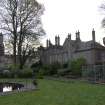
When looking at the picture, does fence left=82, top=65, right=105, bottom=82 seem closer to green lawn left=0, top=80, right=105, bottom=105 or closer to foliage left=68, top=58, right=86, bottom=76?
foliage left=68, top=58, right=86, bottom=76

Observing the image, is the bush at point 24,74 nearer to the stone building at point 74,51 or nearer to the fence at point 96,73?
the fence at point 96,73

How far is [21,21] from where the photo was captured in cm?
4544

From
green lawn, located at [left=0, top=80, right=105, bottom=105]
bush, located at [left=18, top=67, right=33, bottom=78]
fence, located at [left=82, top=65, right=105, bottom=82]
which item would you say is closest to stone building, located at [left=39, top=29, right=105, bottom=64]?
bush, located at [left=18, top=67, right=33, bottom=78]

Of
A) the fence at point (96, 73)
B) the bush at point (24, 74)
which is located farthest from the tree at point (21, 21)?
the fence at point (96, 73)

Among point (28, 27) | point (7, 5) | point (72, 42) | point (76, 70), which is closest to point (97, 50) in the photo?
point (72, 42)

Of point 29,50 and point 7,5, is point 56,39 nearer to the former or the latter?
point 29,50

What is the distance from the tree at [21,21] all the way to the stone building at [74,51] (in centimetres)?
865

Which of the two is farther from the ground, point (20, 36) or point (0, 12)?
point (0, 12)

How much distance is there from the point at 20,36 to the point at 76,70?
12.1 metres

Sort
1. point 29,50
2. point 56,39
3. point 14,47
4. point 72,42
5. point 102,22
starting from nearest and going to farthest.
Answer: point 102,22
point 14,47
point 29,50
point 72,42
point 56,39

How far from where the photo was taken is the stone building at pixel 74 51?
51250mm

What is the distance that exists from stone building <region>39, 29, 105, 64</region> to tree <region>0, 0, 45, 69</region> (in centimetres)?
865

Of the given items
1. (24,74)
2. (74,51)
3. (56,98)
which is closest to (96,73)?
(24,74)

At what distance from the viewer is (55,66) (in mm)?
48906
